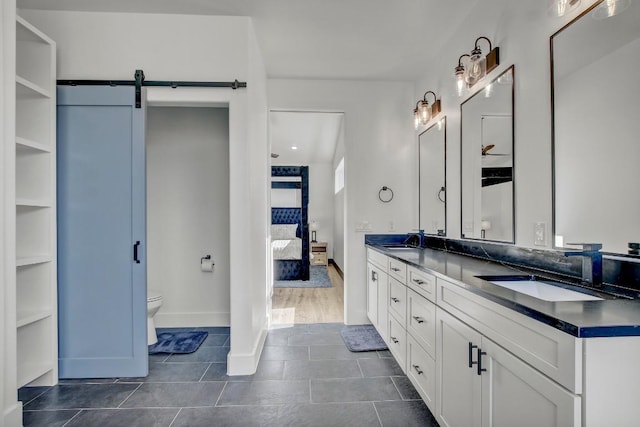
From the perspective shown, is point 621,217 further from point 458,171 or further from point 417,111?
point 417,111

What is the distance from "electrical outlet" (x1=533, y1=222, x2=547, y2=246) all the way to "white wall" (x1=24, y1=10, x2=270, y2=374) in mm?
1855

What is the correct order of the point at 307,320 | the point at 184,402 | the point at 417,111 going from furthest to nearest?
the point at 307,320 < the point at 417,111 < the point at 184,402

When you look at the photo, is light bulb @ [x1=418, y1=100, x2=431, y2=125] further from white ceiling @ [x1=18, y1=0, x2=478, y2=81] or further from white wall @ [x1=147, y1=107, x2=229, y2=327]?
white wall @ [x1=147, y1=107, x2=229, y2=327]

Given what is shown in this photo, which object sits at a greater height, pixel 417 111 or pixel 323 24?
pixel 323 24

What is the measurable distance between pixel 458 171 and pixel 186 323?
311 centimetres

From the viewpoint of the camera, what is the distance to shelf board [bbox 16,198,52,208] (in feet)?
6.45

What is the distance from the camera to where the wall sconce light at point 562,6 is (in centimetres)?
146

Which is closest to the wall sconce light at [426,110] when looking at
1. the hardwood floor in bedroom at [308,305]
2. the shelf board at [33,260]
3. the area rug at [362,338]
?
the area rug at [362,338]

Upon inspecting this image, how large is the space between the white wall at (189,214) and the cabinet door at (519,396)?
2759 millimetres

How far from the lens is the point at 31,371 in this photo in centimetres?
212

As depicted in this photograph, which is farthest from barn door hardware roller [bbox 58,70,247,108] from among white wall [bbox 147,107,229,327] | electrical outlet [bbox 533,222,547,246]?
electrical outlet [bbox 533,222,547,246]

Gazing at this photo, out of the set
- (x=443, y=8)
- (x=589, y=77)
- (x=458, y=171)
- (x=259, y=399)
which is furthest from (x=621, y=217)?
(x=259, y=399)

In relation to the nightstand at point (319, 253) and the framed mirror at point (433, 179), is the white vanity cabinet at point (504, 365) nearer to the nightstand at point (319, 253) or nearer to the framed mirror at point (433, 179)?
the framed mirror at point (433, 179)

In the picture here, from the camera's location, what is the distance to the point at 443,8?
→ 233 cm
